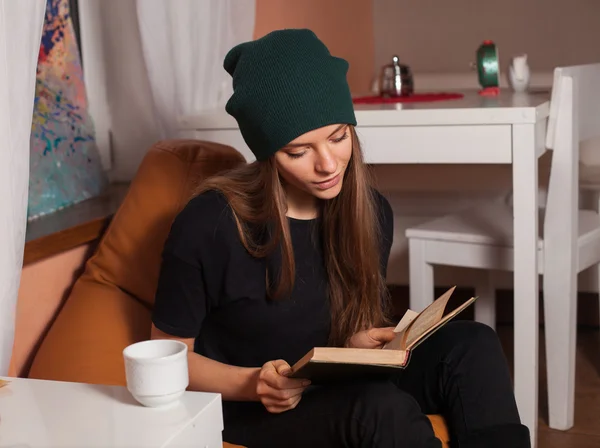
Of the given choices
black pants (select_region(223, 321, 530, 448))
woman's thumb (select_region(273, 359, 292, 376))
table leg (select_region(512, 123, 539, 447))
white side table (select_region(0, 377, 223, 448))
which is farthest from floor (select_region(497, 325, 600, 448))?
white side table (select_region(0, 377, 223, 448))

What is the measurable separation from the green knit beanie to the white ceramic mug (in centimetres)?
47

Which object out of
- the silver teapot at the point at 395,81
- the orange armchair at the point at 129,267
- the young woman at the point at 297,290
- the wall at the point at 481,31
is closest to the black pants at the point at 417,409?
the young woman at the point at 297,290

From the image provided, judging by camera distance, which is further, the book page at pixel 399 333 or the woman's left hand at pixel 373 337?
the woman's left hand at pixel 373 337

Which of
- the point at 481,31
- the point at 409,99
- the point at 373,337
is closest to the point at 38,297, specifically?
the point at 373,337

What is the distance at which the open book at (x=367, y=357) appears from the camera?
3.59ft

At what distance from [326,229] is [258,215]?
0.41 ft

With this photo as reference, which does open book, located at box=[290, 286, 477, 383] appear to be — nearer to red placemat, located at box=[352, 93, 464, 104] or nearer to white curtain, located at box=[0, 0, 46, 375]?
white curtain, located at box=[0, 0, 46, 375]

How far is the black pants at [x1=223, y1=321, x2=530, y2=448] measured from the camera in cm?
120

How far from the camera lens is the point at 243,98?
4.35 feet

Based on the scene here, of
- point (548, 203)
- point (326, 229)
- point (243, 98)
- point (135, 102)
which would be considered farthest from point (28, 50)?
point (548, 203)

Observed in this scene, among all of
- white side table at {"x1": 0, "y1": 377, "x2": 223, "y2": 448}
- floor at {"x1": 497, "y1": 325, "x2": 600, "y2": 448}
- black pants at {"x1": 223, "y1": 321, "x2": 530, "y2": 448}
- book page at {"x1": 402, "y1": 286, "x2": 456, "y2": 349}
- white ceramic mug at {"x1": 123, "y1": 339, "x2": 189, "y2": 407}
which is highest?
white ceramic mug at {"x1": 123, "y1": 339, "x2": 189, "y2": 407}

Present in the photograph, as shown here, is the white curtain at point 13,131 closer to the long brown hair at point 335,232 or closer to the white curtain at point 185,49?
the long brown hair at point 335,232

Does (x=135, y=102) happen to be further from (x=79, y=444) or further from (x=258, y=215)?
(x=79, y=444)

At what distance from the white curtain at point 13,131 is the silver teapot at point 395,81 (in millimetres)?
1406
